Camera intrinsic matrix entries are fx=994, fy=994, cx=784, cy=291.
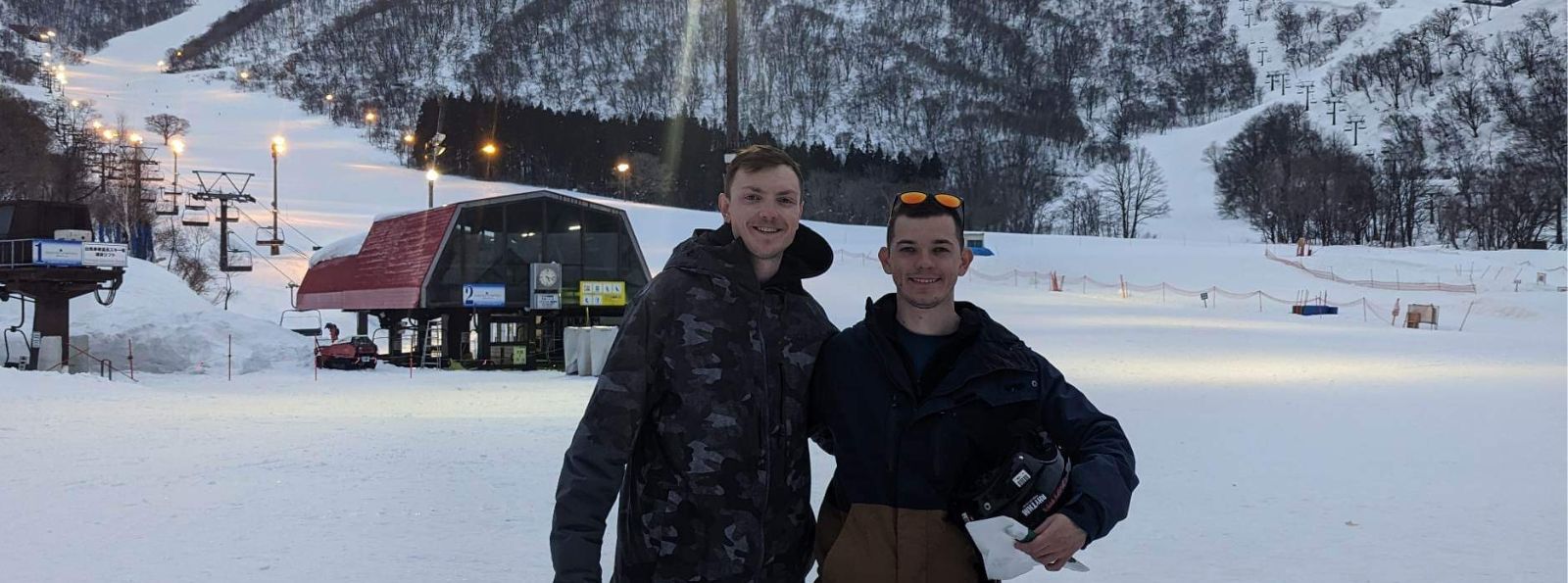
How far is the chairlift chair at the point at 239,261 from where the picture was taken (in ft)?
146

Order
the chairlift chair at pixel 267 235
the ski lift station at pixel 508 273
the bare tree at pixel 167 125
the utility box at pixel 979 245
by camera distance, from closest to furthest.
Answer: the ski lift station at pixel 508 273 → the chairlift chair at pixel 267 235 → the utility box at pixel 979 245 → the bare tree at pixel 167 125

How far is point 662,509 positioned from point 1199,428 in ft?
27.0

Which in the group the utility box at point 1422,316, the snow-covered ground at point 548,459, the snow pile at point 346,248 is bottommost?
the snow-covered ground at point 548,459

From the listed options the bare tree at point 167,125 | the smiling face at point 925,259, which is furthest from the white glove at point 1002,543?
the bare tree at point 167,125

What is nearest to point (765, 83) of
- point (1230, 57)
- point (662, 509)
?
point (1230, 57)

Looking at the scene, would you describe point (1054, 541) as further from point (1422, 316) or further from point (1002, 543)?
point (1422, 316)

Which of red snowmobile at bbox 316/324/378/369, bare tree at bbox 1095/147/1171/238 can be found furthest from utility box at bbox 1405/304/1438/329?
bare tree at bbox 1095/147/1171/238

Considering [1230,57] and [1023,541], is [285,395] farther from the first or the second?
[1230,57]

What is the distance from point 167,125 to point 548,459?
8764 cm

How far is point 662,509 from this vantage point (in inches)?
95.7

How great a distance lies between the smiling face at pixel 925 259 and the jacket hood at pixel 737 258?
0.61 ft

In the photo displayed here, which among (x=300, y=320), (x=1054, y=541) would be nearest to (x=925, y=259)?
(x=1054, y=541)

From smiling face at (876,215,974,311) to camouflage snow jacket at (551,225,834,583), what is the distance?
0.27m

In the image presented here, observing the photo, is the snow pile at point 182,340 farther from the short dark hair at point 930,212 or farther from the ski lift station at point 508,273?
the short dark hair at point 930,212
